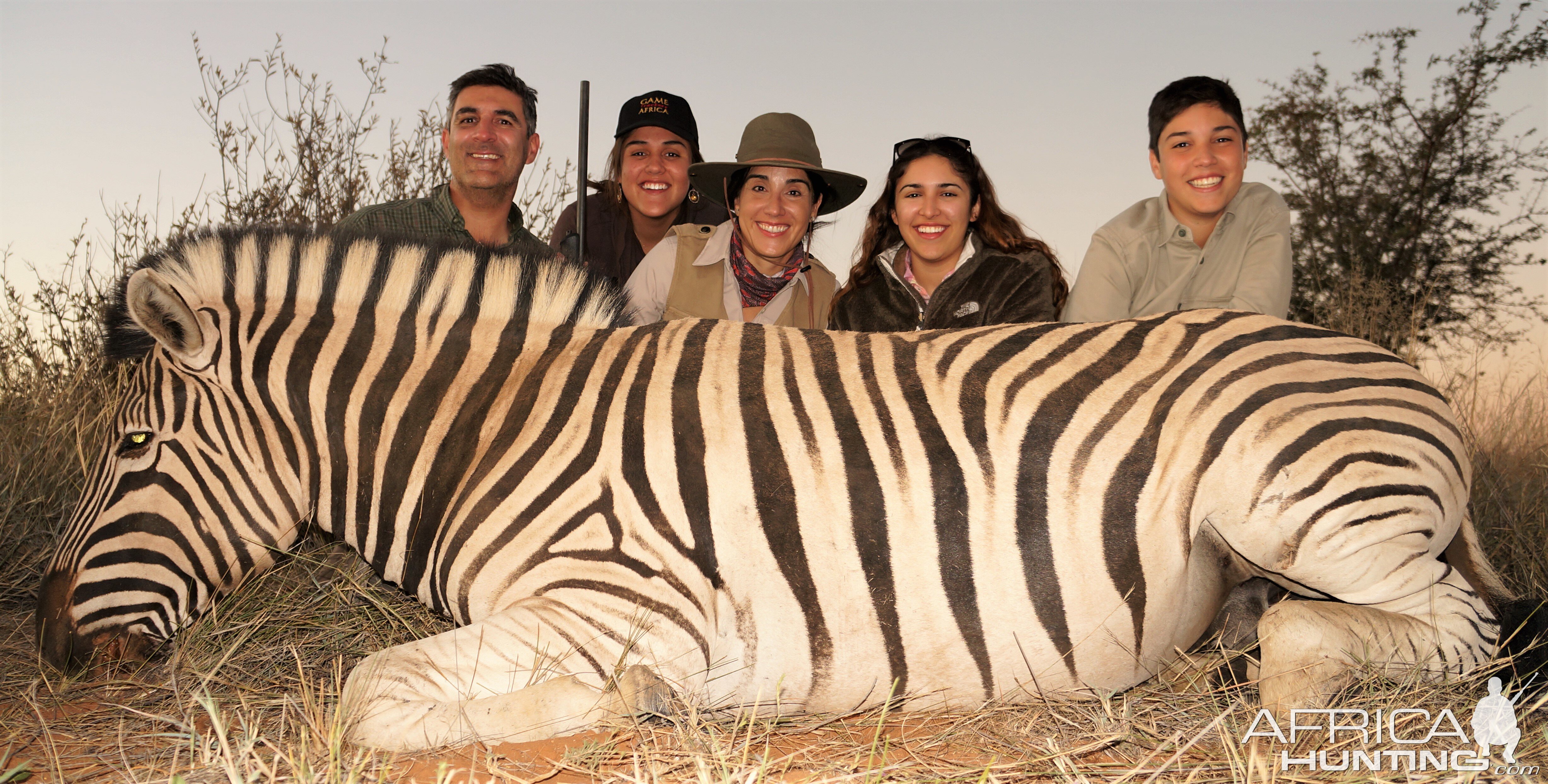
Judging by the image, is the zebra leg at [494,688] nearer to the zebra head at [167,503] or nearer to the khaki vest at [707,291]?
→ the zebra head at [167,503]

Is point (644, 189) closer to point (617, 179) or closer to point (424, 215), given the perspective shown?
point (617, 179)

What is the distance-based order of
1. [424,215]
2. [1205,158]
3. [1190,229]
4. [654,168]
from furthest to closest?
[654,168] < [424,215] < [1190,229] < [1205,158]

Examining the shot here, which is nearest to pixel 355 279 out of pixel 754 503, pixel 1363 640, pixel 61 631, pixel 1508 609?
pixel 61 631

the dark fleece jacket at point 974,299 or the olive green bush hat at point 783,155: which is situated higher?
the olive green bush hat at point 783,155

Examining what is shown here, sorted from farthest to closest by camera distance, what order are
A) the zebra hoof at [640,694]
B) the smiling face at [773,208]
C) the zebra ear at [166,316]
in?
the smiling face at [773,208], the zebra ear at [166,316], the zebra hoof at [640,694]

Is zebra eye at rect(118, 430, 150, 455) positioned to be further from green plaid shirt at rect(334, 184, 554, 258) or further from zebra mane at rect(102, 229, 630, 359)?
green plaid shirt at rect(334, 184, 554, 258)

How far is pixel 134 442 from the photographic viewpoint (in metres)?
2.94

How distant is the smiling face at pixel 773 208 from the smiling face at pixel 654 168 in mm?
1361

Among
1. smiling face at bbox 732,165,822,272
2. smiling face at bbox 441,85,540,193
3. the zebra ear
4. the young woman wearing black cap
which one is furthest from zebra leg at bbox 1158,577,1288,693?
smiling face at bbox 441,85,540,193

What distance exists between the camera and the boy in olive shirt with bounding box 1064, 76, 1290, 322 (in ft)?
15.2

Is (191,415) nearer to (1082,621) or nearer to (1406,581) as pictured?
(1082,621)

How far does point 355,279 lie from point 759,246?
97.6 inches

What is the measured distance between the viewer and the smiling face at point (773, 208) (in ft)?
16.9

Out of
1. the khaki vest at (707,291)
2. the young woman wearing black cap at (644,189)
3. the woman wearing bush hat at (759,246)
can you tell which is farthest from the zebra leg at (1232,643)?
the young woman wearing black cap at (644,189)
